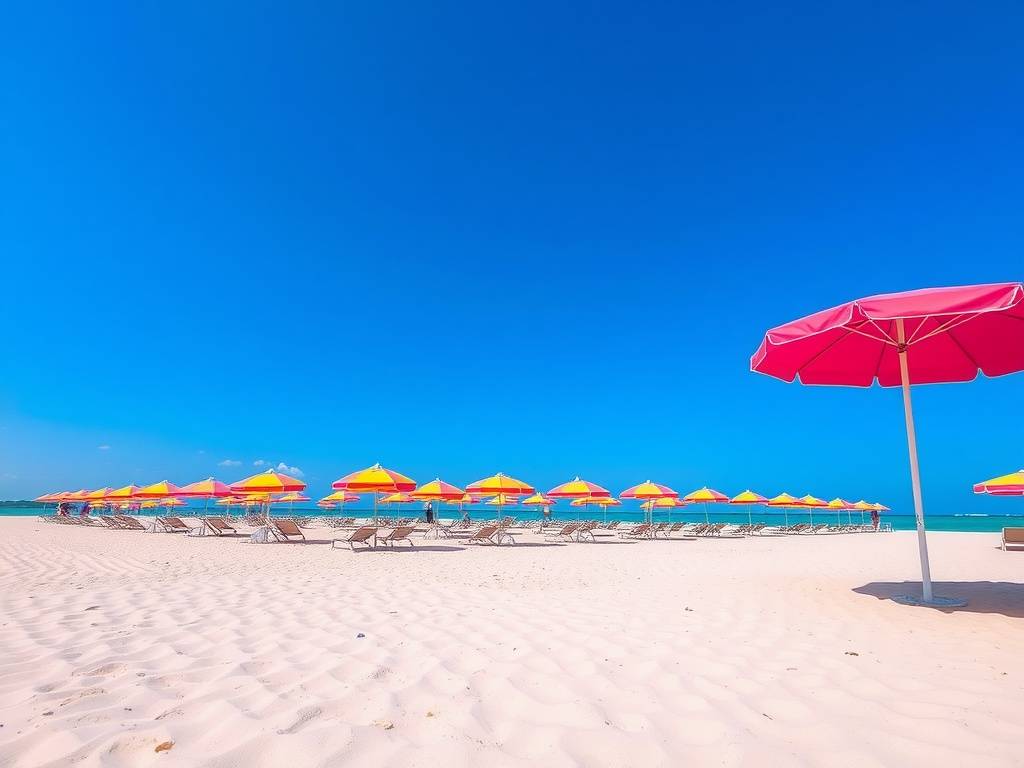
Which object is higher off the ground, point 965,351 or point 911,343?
point 965,351

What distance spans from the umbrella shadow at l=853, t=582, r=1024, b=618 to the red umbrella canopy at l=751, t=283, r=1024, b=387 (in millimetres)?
2489

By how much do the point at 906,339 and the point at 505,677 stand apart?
18.1ft

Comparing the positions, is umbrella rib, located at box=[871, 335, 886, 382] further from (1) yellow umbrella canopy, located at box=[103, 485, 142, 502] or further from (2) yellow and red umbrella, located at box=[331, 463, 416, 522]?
(1) yellow umbrella canopy, located at box=[103, 485, 142, 502]

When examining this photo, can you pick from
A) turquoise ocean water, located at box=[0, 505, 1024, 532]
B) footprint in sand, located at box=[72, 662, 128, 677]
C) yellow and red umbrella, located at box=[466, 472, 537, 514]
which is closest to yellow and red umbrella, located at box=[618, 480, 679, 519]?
yellow and red umbrella, located at box=[466, 472, 537, 514]

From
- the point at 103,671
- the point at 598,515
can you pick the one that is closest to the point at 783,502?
the point at 103,671

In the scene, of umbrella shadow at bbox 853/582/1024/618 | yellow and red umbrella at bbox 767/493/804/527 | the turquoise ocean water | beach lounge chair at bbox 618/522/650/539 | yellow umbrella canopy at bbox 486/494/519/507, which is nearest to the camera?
umbrella shadow at bbox 853/582/1024/618

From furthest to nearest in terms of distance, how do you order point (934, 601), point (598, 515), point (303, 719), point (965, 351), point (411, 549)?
point (598, 515), point (411, 549), point (965, 351), point (934, 601), point (303, 719)

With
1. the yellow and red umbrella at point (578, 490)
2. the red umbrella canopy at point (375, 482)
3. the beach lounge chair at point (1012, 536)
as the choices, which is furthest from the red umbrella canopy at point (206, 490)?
the beach lounge chair at point (1012, 536)

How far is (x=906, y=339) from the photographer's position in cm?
571

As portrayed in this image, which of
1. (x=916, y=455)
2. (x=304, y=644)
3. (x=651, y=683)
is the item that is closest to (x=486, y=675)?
(x=651, y=683)

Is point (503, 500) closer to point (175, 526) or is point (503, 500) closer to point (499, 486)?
point (499, 486)

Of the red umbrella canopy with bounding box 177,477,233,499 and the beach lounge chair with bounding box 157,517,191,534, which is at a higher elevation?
the red umbrella canopy with bounding box 177,477,233,499

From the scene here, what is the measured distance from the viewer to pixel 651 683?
2951mm

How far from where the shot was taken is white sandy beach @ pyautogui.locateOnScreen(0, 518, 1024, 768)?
214 cm
